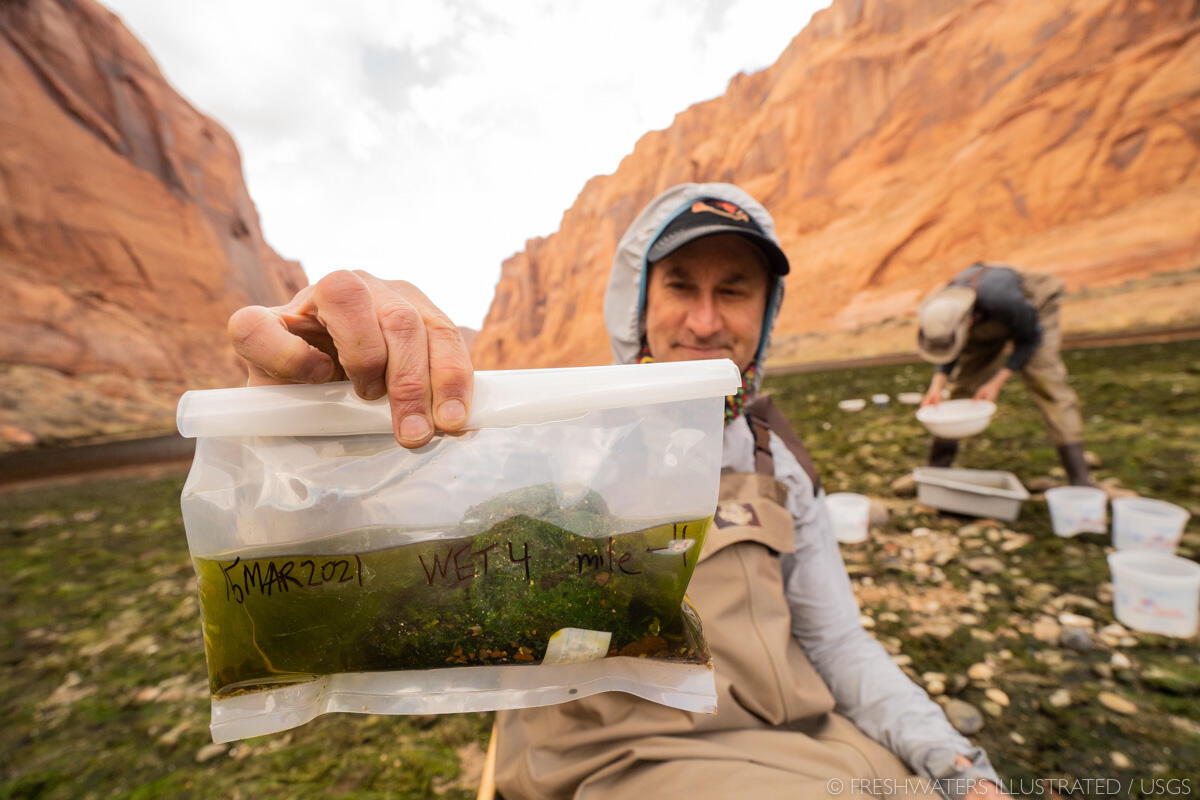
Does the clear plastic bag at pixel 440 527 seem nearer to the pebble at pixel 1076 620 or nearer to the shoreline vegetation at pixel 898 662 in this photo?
the shoreline vegetation at pixel 898 662

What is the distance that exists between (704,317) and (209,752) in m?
2.90

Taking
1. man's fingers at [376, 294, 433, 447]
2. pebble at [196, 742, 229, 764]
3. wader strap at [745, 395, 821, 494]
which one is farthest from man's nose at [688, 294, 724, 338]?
pebble at [196, 742, 229, 764]

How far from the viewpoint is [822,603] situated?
1646 mm

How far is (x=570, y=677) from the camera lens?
92cm

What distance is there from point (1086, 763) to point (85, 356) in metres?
33.8

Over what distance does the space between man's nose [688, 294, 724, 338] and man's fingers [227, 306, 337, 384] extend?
116 centimetres

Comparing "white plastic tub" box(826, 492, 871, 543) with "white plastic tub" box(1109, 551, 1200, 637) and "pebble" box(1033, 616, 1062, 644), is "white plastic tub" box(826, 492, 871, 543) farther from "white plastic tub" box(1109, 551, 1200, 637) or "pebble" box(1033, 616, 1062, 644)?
"white plastic tub" box(1109, 551, 1200, 637)

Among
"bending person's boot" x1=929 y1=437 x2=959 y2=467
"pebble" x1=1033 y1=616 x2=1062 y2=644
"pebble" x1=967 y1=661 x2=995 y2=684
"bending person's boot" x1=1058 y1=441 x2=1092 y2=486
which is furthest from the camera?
"bending person's boot" x1=929 y1=437 x2=959 y2=467

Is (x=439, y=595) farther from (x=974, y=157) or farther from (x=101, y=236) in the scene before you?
(x=101, y=236)

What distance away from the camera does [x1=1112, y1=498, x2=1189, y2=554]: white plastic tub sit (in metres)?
2.90

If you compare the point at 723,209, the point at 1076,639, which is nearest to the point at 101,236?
the point at 723,209

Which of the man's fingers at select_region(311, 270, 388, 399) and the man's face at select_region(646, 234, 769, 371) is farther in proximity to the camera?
the man's face at select_region(646, 234, 769, 371)

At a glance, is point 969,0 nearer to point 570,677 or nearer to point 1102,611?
point 1102,611

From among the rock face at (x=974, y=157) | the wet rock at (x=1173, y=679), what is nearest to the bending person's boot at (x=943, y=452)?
the wet rock at (x=1173, y=679)
